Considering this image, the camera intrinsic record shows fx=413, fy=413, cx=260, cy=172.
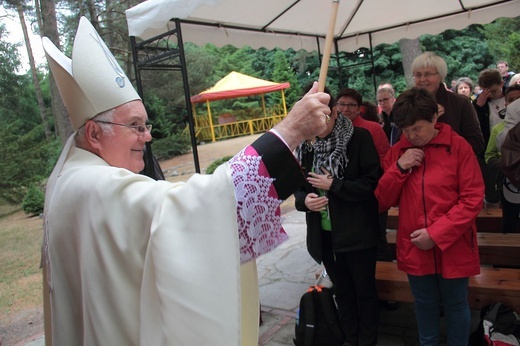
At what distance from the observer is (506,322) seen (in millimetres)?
2516

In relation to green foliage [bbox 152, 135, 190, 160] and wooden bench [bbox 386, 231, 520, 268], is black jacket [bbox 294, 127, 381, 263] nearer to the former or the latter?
wooden bench [bbox 386, 231, 520, 268]

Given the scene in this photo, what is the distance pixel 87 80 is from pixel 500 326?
265cm

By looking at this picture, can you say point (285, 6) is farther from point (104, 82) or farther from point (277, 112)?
point (277, 112)

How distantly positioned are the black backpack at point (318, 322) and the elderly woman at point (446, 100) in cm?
172

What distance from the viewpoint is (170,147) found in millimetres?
21734

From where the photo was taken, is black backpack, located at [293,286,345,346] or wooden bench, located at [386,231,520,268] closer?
black backpack, located at [293,286,345,346]

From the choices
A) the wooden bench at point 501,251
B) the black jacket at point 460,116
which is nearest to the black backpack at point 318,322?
the wooden bench at point 501,251

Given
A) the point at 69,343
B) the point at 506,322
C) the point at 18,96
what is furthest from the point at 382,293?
the point at 18,96

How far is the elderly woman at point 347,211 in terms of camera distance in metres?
2.90

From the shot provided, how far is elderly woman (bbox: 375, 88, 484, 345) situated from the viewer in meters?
2.38

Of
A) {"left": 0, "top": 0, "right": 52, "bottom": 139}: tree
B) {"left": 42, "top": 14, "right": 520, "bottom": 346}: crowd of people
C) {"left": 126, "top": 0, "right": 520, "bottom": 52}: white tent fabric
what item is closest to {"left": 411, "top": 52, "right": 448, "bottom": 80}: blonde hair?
{"left": 126, "top": 0, "right": 520, "bottom": 52}: white tent fabric

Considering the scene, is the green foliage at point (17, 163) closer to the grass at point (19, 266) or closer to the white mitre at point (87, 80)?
the grass at point (19, 266)

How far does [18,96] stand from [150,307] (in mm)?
21263

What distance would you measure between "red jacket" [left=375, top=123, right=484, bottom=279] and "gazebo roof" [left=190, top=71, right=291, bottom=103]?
23467mm
